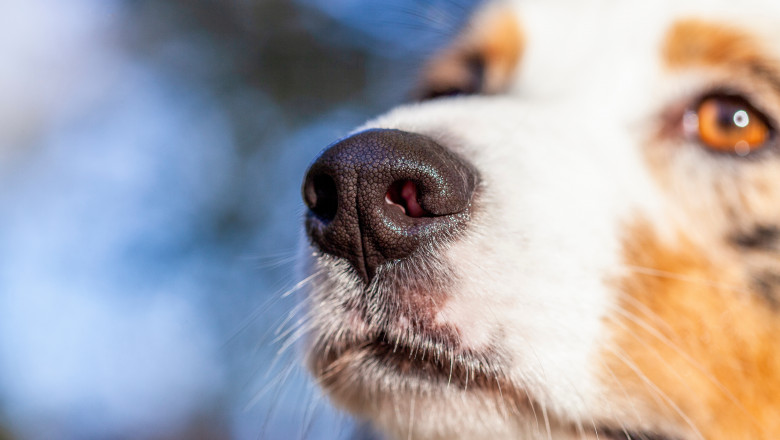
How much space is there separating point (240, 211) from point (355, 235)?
9818 mm

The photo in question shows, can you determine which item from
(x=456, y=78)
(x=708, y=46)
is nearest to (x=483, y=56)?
(x=456, y=78)

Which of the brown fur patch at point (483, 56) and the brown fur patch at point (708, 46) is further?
the brown fur patch at point (483, 56)

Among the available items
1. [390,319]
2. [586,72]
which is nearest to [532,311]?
[390,319]

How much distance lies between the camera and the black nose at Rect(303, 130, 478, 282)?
163cm

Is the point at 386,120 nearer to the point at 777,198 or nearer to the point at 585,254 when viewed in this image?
the point at 585,254

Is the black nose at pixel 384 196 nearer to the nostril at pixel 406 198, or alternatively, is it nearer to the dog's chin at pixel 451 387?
the nostril at pixel 406 198

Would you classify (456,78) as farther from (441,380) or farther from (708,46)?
(441,380)

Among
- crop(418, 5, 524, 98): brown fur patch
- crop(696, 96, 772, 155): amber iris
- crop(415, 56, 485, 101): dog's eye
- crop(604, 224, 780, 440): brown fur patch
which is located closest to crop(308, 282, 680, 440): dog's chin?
crop(604, 224, 780, 440): brown fur patch

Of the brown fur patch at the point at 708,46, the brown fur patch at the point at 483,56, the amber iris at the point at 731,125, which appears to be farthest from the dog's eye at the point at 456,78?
the amber iris at the point at 731,125

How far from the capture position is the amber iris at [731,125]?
2.10 meters

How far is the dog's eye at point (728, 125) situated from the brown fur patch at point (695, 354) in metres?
0.51

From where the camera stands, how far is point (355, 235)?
165 centimetres

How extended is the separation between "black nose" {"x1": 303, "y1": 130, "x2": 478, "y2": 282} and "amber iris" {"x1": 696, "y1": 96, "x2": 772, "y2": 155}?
100 centimetres

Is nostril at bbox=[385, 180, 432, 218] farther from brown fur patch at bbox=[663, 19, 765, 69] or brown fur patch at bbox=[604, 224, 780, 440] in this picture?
brown fur patch at bbox=[663, 19, 765, 69]
